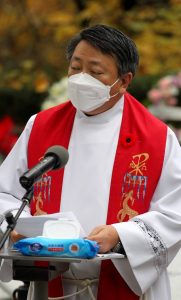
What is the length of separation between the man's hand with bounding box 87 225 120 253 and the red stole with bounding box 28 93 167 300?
0.22 m

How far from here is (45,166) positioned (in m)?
3.81

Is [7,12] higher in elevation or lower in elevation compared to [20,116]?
higher

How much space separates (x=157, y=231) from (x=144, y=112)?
0.65m

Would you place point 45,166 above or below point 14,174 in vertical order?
above

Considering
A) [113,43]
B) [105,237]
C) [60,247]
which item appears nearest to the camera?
[60,247]

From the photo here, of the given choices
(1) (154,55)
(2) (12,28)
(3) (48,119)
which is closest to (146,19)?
(1) (154,55)

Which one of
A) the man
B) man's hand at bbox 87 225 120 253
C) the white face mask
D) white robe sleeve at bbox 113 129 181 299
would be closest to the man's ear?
the man

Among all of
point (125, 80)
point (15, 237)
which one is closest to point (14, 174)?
point (15, 237)

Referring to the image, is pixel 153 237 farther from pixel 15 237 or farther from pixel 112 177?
pixel 15 237

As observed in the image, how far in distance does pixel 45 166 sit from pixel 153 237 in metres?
0.82

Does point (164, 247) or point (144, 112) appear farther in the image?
point (144, 112)

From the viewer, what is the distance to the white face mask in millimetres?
4527

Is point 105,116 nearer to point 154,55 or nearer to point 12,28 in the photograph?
point 154,55

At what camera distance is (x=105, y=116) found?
185 inches
